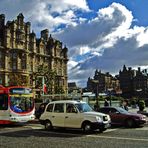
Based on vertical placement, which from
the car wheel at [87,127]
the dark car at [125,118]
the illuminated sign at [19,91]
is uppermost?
the illuminated sign at [19,91]

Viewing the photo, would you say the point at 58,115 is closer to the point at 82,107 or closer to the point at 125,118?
the point at 82,107

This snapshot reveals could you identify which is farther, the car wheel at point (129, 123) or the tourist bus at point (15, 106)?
the tourist bus at point (15, 106)

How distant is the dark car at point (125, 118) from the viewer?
22781mm

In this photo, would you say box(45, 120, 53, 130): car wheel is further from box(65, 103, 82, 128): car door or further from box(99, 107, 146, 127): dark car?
box(99, 107, 146, 127): dark car

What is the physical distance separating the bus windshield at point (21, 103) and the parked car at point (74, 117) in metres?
3.92

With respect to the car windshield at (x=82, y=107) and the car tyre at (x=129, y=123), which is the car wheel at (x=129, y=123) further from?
the car windshield at (x=82, y=107)

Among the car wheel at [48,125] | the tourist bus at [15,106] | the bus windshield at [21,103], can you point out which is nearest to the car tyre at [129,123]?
the car wheel at [48,125]

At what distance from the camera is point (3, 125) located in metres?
26.2

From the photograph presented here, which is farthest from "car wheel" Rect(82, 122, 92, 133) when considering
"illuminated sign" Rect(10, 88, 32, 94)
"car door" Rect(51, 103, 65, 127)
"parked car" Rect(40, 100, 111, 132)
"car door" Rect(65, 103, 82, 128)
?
"illuminated sign" Rect(10, 88, 32, 94)

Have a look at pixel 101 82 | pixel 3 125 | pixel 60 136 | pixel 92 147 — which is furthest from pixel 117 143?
pixel 101 82

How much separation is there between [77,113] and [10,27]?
2675 inches

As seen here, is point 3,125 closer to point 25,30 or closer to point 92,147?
point 92,147

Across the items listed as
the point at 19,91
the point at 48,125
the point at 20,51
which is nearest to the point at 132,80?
the point at 20,51

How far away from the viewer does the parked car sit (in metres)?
19.1
